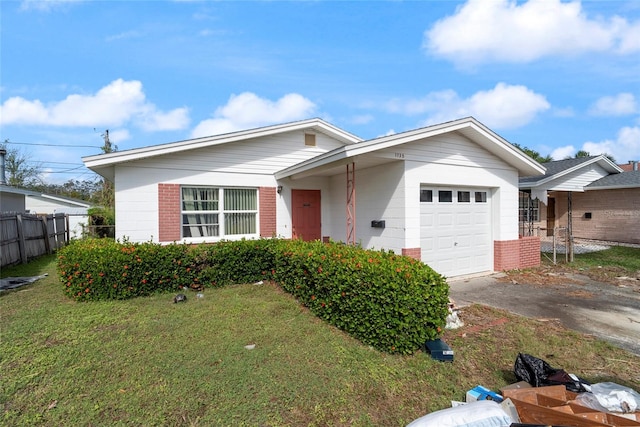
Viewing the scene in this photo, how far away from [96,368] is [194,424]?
1.72 m

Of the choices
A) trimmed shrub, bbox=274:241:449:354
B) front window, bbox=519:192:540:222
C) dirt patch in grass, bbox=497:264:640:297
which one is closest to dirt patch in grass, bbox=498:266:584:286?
dirt patch in grass, bbox=497:264:640:297

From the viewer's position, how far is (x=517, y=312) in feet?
18.5

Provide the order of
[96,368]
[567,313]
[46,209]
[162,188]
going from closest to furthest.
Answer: [96,368], [567,313], [162,188], [46,209]

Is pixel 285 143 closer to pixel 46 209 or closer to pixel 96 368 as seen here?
pixel 96 368

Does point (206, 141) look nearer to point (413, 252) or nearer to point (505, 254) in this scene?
point (413, 252)

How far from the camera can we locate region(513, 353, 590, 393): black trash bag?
116 inches

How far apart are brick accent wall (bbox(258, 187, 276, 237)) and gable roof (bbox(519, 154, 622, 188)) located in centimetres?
975

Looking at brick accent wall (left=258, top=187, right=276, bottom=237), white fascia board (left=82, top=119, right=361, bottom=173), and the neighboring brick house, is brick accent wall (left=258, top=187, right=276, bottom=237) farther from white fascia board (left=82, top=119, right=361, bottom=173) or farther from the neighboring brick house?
the neighboring brick house

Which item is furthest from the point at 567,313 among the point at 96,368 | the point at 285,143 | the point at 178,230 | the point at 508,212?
the point at 178,230

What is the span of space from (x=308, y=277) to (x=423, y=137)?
410cm

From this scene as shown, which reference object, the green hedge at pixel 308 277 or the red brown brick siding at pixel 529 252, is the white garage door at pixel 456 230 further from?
the green hedge at pixel 308 277

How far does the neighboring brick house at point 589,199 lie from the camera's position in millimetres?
13125

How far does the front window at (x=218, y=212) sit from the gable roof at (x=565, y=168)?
10470 mm

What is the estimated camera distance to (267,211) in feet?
31.0
